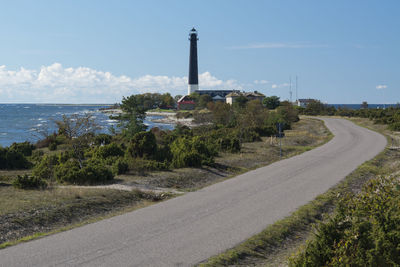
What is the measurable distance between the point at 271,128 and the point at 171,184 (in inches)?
1016

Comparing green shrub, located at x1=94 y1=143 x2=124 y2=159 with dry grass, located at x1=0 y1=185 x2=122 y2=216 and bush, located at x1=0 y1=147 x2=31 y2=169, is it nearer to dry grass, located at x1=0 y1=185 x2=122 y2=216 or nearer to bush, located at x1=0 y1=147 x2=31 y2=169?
bush, located at x1=0 y1=147 x2=31 y2=169

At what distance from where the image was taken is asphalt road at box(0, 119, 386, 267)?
7805mm

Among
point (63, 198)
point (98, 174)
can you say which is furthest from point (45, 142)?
point (63, 198)

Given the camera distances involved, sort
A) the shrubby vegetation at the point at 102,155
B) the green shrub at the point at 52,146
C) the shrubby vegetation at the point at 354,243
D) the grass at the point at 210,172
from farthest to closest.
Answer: the green shrub at the point at 52,146 < the grass at the point at 210,172 < the shrubby vegetation at the point at 102,155 < the shrubby vegetation at the point at 354,243

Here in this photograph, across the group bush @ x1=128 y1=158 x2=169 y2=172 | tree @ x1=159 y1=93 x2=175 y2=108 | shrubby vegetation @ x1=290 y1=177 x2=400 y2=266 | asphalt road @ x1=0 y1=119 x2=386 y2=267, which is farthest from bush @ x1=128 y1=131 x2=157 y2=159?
tree @ x1=159 y1=93 x2=175 y2=108

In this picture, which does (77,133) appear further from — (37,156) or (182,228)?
(182,228)

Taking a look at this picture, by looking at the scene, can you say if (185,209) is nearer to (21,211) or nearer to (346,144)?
(21,211)

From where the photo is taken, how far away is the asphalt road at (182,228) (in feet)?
25.6

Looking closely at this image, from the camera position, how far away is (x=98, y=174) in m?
15.4

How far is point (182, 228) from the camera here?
977cm

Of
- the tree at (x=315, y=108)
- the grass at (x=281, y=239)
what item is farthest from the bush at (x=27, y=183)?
the tree at (x=315, y=108)

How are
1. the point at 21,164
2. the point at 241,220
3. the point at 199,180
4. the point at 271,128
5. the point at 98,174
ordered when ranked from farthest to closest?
1. the point at 271,128
2. the point at 21,164
3. the point at 199,180
4. the point at 98,174
5. the point at 241,220

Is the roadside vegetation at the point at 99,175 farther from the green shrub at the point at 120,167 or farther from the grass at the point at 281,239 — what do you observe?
the grass at the point at 281,239

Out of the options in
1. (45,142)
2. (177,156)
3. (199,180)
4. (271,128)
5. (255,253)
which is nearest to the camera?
(255,253)
